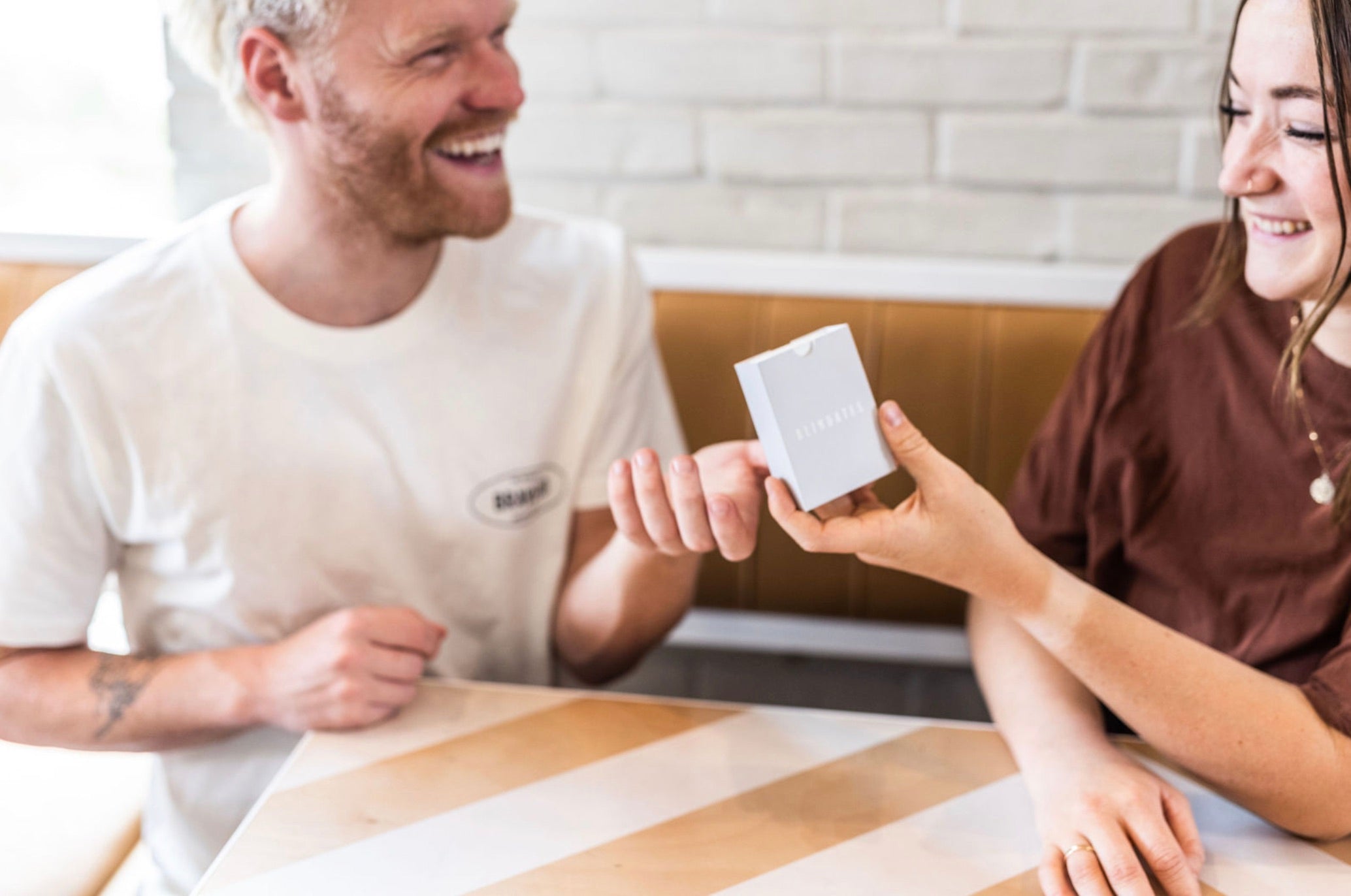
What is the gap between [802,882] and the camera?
0.79 metres

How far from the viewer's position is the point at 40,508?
1.05 meters

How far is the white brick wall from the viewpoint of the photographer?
144 cm

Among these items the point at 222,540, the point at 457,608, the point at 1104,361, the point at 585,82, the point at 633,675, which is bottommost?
the point at 633,675

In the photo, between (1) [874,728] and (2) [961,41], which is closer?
(1) [874,728]

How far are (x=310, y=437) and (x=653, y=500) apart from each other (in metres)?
0.41

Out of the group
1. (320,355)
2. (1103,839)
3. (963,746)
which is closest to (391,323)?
(320,355)

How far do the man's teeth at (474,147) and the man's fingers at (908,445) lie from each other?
58cm

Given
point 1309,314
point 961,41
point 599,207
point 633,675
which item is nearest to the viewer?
point 1309,314

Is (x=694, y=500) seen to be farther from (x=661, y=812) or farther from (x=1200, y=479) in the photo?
→ (x=1200, y=479)

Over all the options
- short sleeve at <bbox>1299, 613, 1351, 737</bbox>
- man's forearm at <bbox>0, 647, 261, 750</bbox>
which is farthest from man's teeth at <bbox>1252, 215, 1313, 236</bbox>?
man's forearm at <bbox>0, 647, 261, 750</bbox>

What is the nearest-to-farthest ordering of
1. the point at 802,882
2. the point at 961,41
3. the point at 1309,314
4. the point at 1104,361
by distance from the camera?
the point at 802,882 < the point at 1309,314 < the point at 1104,361 < the point at 961,41

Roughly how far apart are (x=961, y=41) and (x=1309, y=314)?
2.19ft

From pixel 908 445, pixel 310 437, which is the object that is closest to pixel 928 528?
pixel 908 445

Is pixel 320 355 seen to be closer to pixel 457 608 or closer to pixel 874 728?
pixel 457 608
